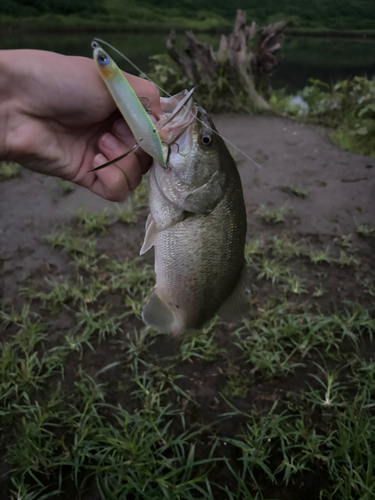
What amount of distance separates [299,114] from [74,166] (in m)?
6.88

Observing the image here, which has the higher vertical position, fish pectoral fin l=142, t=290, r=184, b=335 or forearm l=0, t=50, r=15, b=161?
forearm l=0, t=50, r=15, b=161

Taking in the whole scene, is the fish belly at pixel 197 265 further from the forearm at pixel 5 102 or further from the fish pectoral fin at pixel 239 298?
the forearm at pixel 5 102

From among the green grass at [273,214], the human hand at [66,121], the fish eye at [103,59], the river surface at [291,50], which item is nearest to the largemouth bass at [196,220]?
the human hand at [66,121]

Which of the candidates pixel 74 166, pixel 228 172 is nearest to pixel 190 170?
pixel 228 172

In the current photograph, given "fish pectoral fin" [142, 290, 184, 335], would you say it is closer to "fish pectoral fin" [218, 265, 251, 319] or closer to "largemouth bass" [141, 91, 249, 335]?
"largemouth bass" [141, 91, 249, 335]

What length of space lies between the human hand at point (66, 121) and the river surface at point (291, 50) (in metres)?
12.9

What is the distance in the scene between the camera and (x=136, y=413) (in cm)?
201

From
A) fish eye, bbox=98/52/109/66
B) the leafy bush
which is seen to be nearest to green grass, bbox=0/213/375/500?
fish eye, bbox=98/52/109/66

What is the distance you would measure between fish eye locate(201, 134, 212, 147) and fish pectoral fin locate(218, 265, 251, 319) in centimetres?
60

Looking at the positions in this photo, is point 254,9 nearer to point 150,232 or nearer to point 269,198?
point 269,198

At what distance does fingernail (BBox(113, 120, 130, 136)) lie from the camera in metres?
1.48

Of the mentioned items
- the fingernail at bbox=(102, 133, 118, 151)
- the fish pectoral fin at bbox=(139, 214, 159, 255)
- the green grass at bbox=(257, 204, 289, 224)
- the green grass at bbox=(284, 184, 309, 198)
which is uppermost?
the fingernail at bbox=(102, 133, 118, 151)

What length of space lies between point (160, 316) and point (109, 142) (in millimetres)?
867

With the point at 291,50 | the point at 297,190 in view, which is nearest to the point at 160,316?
the point at 297,190
